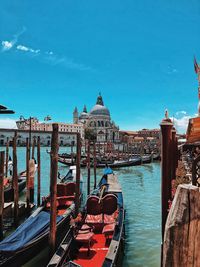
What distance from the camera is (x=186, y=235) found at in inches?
37.5

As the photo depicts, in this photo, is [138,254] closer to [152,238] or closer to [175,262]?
[152,238]

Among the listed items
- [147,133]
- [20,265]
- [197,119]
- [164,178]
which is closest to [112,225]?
[20,265]

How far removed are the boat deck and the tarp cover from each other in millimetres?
971

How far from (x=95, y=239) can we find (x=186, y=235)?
18.8 ft

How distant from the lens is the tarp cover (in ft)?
16.3

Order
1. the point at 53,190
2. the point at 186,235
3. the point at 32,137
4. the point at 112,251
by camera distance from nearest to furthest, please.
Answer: the point at 186,235 < the point at 112,251 < the point at 53,190 < the point at 32,137

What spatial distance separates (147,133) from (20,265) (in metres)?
95.5

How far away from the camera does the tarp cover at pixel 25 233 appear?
196 inches

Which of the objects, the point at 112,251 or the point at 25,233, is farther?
the point at 25,233

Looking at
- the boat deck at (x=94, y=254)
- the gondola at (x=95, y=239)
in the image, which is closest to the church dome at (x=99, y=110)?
the gondola at (x=95, y=239)

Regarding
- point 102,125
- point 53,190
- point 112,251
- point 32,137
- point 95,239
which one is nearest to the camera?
point 112,251

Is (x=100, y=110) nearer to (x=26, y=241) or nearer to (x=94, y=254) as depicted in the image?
(x=94, y=254)

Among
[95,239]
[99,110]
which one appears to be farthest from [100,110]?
[95,239]

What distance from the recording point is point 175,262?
962mm
